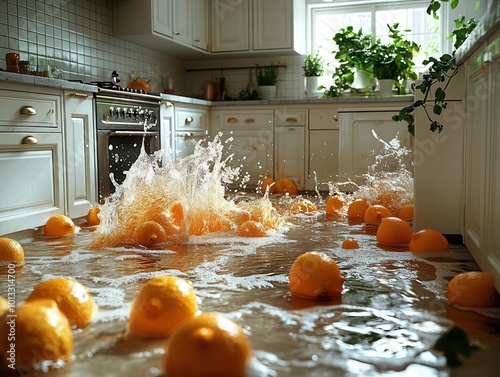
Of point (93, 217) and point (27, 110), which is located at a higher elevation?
point (27, 110)

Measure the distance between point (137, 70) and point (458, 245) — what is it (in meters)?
3.83

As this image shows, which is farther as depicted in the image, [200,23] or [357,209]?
[200,23]

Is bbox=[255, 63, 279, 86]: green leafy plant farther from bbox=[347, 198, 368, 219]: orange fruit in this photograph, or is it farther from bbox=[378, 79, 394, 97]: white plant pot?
bbox=[347, 198, 368, 219]: orange fruit

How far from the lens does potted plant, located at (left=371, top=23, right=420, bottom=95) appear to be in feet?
18.7

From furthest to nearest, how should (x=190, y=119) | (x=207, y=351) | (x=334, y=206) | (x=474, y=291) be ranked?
1. (x=190, y=119)
2. (x=334, y=206)
3. (x=474, y=291)
4. (x=207, y=351)

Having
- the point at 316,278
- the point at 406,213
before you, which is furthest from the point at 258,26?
the point at 316,278

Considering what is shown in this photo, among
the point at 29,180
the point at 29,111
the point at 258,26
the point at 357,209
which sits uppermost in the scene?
the point at 258,26

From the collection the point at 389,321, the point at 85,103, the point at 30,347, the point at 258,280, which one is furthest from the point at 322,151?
the point at 30,347

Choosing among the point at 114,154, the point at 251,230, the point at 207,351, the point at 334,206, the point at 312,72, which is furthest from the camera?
the point at 312,72

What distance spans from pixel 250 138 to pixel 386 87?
4.78 ft

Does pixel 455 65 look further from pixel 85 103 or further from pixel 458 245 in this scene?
pixel 85 103

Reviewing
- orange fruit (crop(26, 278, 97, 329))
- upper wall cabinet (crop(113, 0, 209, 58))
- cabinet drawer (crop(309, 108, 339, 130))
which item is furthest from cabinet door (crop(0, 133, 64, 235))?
cabinet drawer (crop(309, 108, 339, 130))

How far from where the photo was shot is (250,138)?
584cm

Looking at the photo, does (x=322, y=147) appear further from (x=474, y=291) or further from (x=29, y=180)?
(x=474, y=291)
